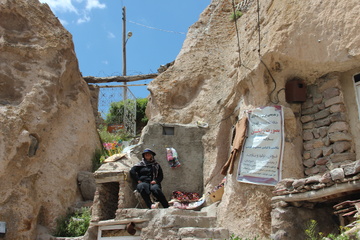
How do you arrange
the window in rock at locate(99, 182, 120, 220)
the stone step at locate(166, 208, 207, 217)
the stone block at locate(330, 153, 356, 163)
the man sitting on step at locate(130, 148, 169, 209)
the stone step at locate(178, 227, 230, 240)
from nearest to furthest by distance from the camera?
1. the stone block at locate(330, 153, 356, 163)
2. the stone step at locate(178, 227, 230, 240)
3. the stone step at locate(166, 208, 207, 217)
4. the man sitting on step at locate(130, 148, 169, 209)
5. the window in rock at locate(99, 182, 120, 220)

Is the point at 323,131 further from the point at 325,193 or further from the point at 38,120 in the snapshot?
the point at 38,120

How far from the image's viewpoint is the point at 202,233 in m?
8.09

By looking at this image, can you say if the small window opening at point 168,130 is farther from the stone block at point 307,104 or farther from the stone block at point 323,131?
the stone block at point 323,131

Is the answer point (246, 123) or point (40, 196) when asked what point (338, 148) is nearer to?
point (246, 123)

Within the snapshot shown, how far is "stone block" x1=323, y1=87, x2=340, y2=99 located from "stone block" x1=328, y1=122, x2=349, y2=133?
1.89 ft

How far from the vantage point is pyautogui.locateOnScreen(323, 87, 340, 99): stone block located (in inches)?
330

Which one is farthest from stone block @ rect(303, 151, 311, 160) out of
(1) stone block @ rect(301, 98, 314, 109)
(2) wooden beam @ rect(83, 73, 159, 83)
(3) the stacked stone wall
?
(2) wooden beam @ rect(83, 73, 159, 83)

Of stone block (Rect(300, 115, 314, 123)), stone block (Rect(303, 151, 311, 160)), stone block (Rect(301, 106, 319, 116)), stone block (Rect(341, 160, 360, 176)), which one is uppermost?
stone block (Rect(301, 106, 319, 116))

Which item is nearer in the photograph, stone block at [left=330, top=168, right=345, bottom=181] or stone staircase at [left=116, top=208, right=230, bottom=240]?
stone block at [left=330, top=168, right=345, bottom=181]

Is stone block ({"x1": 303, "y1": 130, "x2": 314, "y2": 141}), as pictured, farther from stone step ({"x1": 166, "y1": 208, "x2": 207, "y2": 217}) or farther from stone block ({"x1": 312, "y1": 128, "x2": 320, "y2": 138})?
stone step ({"x1": 166, "y1": 208, "x2": 207, "y2": 217})

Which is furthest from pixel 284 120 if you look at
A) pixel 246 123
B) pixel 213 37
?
pixel 213 37

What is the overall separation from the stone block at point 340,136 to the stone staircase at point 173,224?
2713mm

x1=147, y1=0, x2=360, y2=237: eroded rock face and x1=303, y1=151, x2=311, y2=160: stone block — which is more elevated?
x1=147, y1=0, x2=360, y2=237: eroded rock face

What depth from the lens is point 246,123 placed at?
9.29 m
